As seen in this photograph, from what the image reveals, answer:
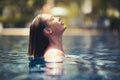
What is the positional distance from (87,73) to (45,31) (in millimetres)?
1599

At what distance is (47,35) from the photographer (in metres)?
8.13

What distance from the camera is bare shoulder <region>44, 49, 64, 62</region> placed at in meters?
8.27

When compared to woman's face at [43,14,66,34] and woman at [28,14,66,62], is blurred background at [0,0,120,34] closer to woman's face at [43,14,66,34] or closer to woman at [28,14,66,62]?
woman at [28,14,66,62]

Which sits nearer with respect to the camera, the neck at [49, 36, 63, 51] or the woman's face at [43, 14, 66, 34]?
the woman's face at [43, 14, 66, 34]

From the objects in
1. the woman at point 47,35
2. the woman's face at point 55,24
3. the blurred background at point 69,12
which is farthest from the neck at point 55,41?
the blurred background at point 69,12

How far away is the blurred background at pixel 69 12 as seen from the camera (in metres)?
34.0

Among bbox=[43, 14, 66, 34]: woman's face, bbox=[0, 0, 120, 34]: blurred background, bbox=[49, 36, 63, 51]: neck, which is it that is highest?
bbox=[0, 0, 120, 34]: blurred background

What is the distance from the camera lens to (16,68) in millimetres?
7582

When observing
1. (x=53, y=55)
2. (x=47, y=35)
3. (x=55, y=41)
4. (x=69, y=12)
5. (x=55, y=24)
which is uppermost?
(x=69, y=12)

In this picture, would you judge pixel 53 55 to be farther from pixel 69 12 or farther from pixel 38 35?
pixel 69 12

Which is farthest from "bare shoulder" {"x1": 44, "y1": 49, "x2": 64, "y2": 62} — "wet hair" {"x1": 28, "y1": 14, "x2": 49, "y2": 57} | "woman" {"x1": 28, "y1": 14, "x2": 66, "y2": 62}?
"wet hair" {"x1": 28, "y1": 14, "x2": 49, "y2": 57}

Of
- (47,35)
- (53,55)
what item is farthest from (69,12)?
(47,35)

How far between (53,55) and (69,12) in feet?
101

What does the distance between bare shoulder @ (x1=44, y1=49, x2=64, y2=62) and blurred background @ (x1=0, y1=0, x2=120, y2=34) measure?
24300 mm
